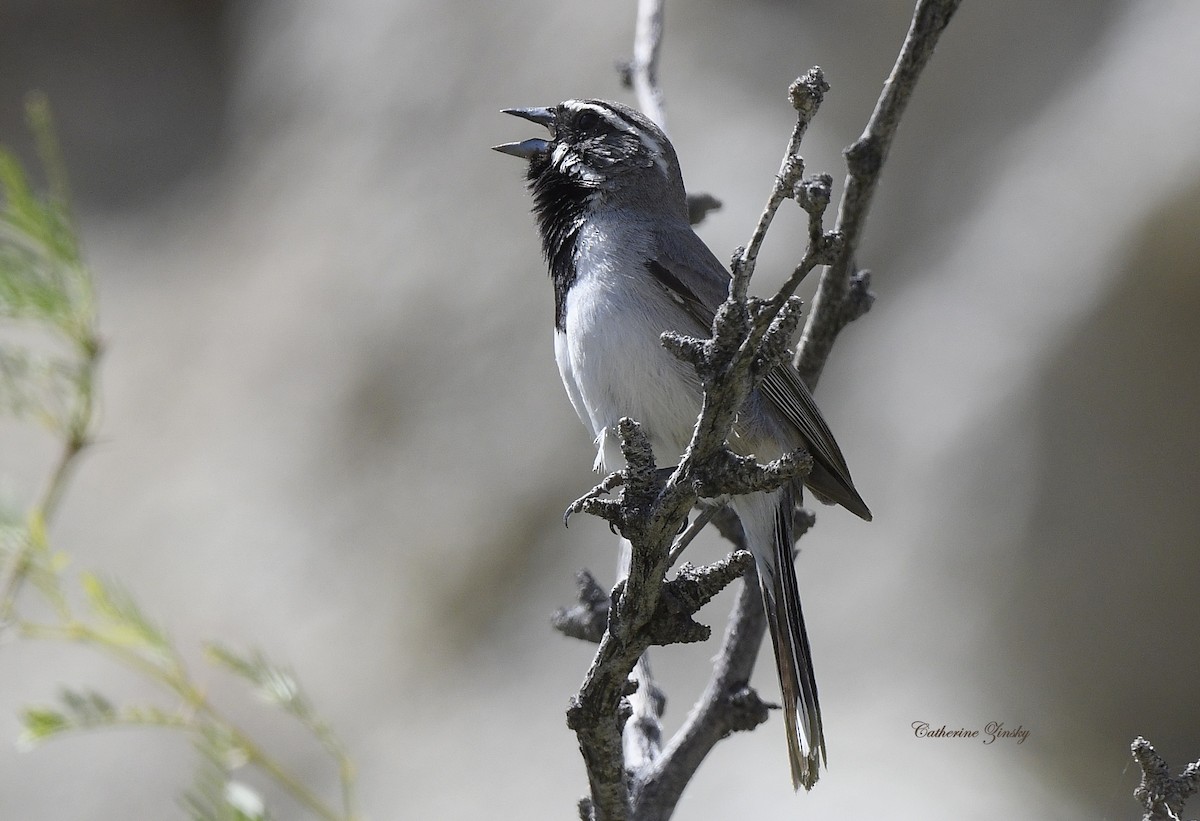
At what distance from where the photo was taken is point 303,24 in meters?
10.0

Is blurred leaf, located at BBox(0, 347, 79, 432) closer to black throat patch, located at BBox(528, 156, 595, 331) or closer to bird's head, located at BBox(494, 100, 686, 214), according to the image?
black throat patch, located at BBox(528, 156, 595, 331)

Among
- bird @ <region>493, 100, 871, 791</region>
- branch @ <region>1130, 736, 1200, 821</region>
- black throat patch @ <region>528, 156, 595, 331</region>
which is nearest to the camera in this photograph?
branch @ <region>1130, 736, 1200, 821</region>

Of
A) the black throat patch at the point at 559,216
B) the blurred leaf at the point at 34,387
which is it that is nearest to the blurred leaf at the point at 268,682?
Answer: the blurred leaf at the point at 34,387

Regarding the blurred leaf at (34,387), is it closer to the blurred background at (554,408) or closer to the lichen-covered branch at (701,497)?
the lichen-covered branch at (701,497)

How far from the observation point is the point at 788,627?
113 inches

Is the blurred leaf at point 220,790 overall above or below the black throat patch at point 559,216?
below

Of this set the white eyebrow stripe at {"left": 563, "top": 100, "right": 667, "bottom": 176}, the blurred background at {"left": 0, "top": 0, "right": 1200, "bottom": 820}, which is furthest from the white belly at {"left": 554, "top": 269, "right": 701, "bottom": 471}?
the blurred background at {"left": 0, "top": 0, "right": 1200, "bottom": 820}

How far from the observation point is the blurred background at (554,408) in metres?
5.77

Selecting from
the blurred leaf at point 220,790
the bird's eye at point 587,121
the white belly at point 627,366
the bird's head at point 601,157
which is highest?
the bird's eye at point 587,121

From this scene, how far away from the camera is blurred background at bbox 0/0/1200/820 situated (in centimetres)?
577

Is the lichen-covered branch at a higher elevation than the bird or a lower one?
lower

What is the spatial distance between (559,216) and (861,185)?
0.90 meters
